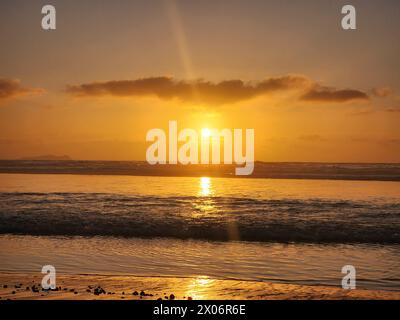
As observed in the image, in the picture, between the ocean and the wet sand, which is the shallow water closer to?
the ocean

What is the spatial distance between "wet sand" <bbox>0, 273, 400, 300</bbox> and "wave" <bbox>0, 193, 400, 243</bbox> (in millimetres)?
6462

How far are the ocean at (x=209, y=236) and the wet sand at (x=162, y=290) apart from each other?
0.64 metres

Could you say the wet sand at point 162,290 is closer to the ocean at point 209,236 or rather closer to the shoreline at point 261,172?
the ocean at point 209,236

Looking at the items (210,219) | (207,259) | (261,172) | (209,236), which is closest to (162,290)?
(207,259)

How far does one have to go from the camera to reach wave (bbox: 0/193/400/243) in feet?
56.5

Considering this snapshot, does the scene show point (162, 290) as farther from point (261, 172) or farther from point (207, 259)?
point (261, 172)

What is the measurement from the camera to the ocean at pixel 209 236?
11.7 meters

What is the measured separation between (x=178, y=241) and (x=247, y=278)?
583 centimetres

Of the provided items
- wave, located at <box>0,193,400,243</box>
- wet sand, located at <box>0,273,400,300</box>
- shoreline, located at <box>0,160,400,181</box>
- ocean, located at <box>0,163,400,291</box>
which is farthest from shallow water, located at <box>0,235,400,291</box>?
shoreline, located at <box>0,160,400,181</box>

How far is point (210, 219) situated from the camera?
20.0 m
